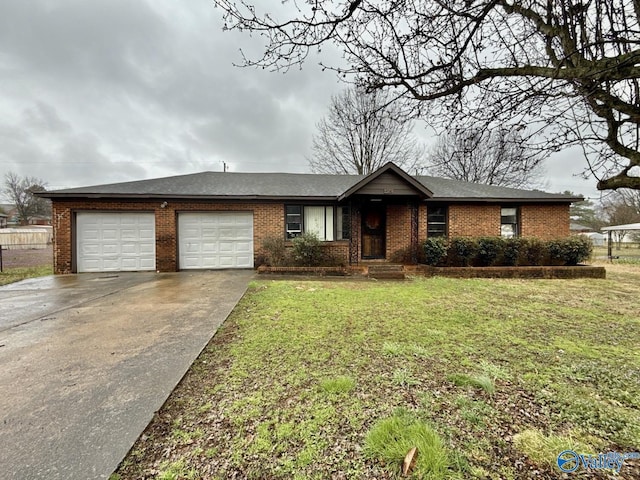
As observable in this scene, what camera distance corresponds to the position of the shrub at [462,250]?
9578 mm

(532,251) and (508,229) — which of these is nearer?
(532,251)

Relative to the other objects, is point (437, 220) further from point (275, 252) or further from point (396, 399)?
point (396, 399)

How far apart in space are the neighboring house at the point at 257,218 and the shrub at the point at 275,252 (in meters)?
0.51

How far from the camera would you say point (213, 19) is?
11.1 feet

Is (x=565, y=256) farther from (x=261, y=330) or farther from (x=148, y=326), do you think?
(x=148, y=326)

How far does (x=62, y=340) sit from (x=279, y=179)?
1054cm

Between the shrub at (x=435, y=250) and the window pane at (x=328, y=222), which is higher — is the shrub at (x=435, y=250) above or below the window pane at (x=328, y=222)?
below

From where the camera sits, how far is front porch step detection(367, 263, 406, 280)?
8898mm

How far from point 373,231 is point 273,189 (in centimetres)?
450

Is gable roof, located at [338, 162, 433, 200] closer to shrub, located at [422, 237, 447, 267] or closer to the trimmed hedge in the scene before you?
shrub, located at [422, 237, 447, 267]

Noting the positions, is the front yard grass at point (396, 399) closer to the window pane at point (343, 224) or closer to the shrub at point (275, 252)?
the shrub at point (275, 252)

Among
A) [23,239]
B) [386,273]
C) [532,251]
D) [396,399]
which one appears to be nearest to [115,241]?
[386,273]

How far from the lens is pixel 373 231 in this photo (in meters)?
11.3
